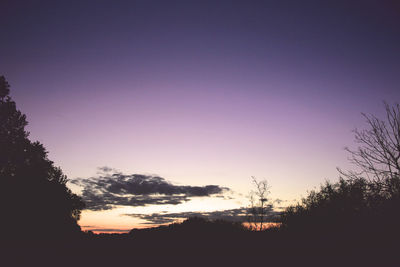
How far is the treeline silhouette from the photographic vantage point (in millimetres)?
10617

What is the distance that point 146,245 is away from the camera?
64.5 feet

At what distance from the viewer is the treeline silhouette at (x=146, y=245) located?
1062 cm

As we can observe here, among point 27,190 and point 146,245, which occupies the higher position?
point 27,190

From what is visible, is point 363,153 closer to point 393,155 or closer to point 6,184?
point 393,155

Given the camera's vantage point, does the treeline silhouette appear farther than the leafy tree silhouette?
No

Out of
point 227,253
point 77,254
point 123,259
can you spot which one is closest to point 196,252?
point 227,253

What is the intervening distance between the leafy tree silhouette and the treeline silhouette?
0.22ft

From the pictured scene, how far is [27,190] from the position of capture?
829 inches

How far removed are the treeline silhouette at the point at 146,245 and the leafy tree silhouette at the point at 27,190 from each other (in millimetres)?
68

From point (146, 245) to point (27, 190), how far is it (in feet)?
40.8

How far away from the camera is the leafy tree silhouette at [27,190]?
19609 millimetres

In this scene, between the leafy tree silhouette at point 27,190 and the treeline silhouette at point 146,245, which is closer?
the treeline silhouette at point 146,245

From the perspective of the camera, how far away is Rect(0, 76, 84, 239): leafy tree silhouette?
19609 mm

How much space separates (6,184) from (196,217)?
2600 cm
